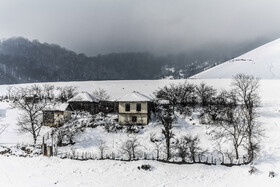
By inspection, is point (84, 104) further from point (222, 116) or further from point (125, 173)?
point (125, 173)

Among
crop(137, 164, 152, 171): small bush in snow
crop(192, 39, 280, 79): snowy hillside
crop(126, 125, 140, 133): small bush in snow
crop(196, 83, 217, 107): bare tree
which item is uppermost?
crop(192, 39, 280, 79): snowy hillside

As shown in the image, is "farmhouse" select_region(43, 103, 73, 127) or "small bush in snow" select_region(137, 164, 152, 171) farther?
"farmhouse" select_region(43, 103, 73, 127)

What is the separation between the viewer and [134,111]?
147ft

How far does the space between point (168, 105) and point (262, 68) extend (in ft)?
210

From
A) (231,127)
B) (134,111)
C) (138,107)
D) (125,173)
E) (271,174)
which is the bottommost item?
(271,174)

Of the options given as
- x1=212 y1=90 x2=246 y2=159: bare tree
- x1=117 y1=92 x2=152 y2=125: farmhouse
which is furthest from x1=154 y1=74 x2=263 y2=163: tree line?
x1=117 y1=92 x2=152 y2=125: farmhouse

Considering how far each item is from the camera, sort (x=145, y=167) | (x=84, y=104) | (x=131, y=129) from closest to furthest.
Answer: (x=145, y=167) < (x=131, y=129) < (x=84, y=104)

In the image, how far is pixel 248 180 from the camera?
23.0 metres

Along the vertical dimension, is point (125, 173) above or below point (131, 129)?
below

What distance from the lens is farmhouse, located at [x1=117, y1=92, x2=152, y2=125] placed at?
44.4 m

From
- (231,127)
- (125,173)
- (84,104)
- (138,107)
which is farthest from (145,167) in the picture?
(84,104)

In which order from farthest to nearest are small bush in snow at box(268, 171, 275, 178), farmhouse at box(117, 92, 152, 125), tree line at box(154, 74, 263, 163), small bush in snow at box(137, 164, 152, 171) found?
1. farmhouse at box(117, 92, 152, 125)
2. tree line at box(154, 74, 263, 163)
3. small bush in snow at box(137, 164, 152, 171)
4. small bush in snow at box(268, 171, 275, 178)

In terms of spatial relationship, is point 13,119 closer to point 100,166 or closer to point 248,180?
point 100,166

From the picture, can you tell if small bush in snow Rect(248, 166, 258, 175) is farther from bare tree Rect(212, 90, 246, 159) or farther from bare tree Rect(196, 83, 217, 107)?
bare tree Rect(196, 83, 217, 107)
